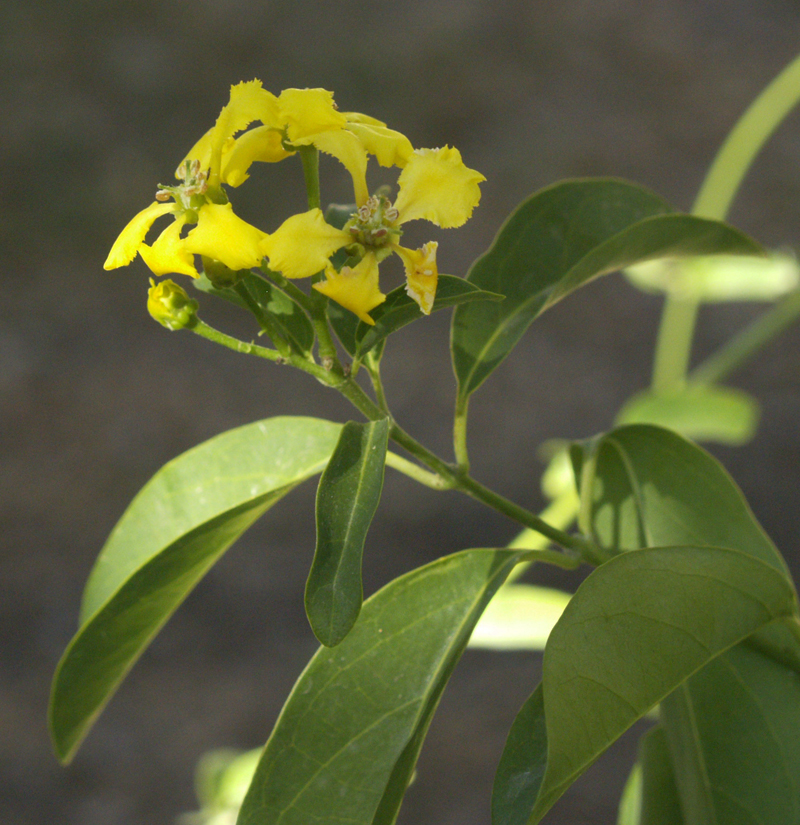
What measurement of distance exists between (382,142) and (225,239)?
122 mm

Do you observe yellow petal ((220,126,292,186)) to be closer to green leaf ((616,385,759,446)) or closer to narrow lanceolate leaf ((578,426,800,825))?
narrow lanceolate leaf ((578,426,800,825))

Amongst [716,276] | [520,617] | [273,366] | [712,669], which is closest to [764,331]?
[716,276]

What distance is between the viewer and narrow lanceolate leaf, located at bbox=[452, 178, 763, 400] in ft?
2.15

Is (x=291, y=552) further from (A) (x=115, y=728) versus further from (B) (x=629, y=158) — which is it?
(B) (x=629, y=158)

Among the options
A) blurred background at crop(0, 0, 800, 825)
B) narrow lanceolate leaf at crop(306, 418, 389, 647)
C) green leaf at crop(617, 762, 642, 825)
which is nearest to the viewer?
narrow lanceolate leaf at crop(306, 418, 389, 647)

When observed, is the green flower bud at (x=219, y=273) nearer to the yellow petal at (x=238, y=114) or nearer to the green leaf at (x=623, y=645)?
the yellow petal at (x=238, y=114)

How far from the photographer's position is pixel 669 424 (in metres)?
1.06

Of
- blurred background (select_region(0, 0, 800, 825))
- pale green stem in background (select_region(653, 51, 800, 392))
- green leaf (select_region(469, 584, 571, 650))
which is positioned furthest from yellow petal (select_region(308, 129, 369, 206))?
blurred background (select_region(0, 0, 800, 825))

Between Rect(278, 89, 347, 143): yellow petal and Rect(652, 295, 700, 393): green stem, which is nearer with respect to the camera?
Rect(278, 89, 347, 143): yellow petal

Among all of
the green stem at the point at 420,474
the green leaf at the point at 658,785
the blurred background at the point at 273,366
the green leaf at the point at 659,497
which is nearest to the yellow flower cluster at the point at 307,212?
the green stem at the point at 420,474

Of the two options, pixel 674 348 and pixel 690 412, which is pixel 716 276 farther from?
pixel 690 412

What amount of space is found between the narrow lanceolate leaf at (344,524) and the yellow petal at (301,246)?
10 centimetres

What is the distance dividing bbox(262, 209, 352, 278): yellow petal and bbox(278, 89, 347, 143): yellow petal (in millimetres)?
59

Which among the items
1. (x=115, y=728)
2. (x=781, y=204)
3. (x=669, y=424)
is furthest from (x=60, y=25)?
(x=669, y=424)
